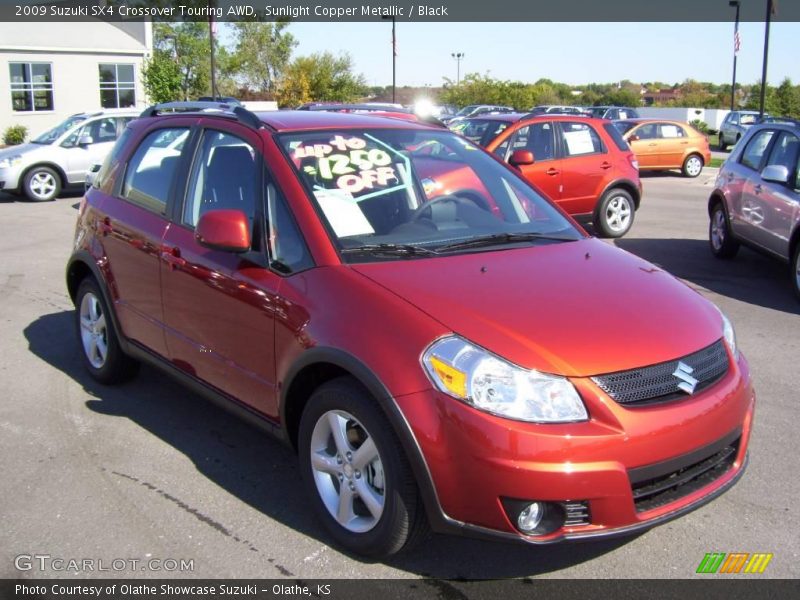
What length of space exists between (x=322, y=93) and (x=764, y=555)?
155ft

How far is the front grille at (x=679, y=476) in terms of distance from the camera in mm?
2934

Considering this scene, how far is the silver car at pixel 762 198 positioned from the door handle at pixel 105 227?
243 inches

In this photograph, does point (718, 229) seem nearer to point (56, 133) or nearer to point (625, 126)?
point (56, 133)

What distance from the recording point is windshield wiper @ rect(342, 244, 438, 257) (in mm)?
3602

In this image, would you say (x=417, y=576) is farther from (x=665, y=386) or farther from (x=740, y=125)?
(x=740, y=125)

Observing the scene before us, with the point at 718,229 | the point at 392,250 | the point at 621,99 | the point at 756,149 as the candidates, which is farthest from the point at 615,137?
the point at 621,99

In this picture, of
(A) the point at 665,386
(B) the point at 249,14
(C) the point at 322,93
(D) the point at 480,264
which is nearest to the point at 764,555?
(A) the point at 665,386

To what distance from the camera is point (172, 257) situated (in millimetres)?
4340

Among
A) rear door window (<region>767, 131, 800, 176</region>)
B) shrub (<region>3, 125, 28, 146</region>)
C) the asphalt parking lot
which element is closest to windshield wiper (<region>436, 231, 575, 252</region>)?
the asphalt parking lot

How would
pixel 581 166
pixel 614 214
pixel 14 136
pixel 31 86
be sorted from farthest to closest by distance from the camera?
pixel 31 86 < pixel 14 136 < pixel 614 214 < pixel 581 166

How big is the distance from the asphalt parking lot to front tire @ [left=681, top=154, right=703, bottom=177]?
1734 centimetres

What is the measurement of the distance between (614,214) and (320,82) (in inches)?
1534

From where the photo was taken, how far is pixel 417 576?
128 inches

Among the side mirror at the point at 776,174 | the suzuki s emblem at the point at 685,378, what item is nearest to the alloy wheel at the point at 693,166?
the side mirror at the point at 776,174
